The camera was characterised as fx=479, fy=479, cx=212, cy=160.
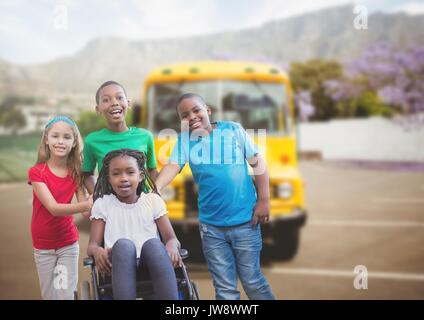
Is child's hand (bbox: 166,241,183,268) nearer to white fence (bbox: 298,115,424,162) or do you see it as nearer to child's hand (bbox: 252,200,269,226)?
child's hand (bbox: 252,200,269,226)

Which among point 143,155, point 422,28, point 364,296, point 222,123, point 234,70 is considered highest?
point 422,28

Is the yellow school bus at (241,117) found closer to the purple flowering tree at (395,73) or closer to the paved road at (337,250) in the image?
the paved road at (337,250)

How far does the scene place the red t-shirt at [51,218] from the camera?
2.04 meters

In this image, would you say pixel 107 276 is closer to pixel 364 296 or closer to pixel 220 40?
pixel 364 296

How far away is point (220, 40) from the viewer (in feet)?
45.4

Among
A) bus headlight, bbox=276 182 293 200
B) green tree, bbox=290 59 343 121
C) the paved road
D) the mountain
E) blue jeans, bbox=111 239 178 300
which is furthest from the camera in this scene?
green tree, bbox=290 59 343 121

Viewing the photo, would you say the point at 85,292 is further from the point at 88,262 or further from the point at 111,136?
the point at 111,136

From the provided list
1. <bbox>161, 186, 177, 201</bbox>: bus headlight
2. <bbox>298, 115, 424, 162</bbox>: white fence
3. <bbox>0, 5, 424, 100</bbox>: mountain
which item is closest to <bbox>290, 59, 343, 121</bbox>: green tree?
<bbox>0, 5, 424, 100</bbox>: mountain

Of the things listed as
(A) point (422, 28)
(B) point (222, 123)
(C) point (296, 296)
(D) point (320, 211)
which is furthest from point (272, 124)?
(A) point (422, 28)

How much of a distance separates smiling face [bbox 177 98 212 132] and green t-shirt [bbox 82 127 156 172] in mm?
187

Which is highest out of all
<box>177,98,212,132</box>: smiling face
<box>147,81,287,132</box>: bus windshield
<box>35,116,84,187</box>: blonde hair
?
<box>147,81,287,132</box>: bus windshield

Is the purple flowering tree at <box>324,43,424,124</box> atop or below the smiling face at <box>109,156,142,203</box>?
atop

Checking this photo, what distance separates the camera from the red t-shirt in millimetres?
2045

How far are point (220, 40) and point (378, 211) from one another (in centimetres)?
800
